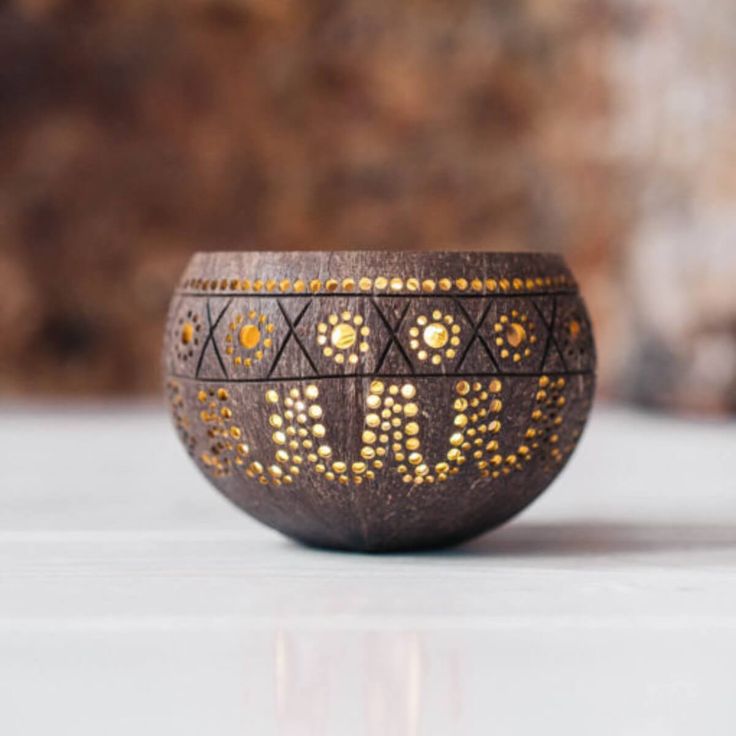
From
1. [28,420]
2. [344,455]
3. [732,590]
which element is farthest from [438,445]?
[28,420]

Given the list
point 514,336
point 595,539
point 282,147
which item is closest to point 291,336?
point 514,336

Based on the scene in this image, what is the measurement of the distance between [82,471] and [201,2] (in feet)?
4.06

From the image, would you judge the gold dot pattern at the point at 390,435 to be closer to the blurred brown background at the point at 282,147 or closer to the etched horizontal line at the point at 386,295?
the etched horizontal line at the point at 386,295

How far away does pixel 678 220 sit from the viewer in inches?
87.0

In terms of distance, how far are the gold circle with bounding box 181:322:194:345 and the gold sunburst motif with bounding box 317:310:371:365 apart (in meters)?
0.11

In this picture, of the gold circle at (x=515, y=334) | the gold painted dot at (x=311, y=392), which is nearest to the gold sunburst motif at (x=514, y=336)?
the gold circle at (x=515, y=334)

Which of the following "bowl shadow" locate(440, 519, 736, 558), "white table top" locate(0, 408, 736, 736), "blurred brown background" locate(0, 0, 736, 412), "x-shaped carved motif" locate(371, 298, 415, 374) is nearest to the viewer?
"white table top" locate(0, 408, 736, 736)

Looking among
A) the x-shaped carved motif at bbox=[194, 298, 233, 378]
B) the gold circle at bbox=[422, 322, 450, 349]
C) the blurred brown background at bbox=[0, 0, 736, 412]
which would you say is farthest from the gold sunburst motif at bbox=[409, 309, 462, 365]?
the blurred brown background at bbox=[0, 0, 736, 412]

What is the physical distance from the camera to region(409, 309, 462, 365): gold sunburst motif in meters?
0.79

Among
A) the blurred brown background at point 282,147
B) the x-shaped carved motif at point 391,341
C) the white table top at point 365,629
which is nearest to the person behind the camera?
the white table top at point 365,629

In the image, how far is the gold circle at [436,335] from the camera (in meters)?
0.79

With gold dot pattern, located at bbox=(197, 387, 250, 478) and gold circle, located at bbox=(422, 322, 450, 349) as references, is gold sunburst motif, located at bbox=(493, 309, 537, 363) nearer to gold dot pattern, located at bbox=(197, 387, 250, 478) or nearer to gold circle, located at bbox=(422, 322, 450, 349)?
gold circle, located at bbox=(422, 322, 450, 349)

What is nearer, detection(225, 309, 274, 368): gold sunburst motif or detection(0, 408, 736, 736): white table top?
detection(0, 408, 736, 736): white table top

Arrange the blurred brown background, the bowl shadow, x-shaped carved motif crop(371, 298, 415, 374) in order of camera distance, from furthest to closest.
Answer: the blurred brown background < the bowl shadow < x-shaped carved motif crop(371, 298, 415, 374)
